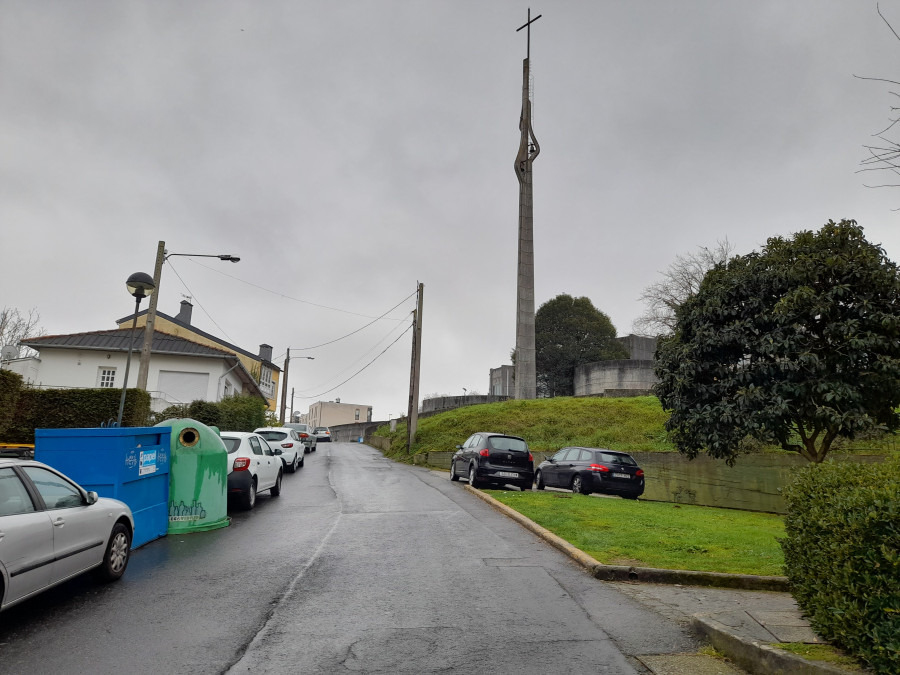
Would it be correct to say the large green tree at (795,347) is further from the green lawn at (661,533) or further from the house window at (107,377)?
the house window at (107,377)

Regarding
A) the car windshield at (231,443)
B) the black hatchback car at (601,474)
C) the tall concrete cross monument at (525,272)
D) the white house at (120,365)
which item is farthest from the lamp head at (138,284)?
the tall concrete cross monument at (525,272)

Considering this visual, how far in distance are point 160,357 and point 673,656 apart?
108 ft

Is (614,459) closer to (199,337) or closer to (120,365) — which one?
(120,365)

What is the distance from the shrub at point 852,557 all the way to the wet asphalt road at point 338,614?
111cm

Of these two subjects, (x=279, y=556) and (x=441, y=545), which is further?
(x=441, y=545)

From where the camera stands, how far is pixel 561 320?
4891 centimetres

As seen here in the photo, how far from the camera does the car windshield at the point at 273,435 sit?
22.8 meters

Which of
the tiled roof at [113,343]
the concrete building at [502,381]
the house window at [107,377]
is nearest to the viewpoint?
the tiled roof at [113,343]

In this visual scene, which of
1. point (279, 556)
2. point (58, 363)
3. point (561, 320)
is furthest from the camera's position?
point (561, 320)

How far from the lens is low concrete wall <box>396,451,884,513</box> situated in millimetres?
18406

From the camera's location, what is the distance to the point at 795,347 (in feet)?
40.8

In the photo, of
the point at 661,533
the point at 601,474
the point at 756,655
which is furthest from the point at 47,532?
the point at 601,474

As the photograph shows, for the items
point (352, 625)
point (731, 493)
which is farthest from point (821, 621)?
point (731, 493)

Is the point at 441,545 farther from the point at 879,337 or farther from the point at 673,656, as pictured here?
the point at 879,337
